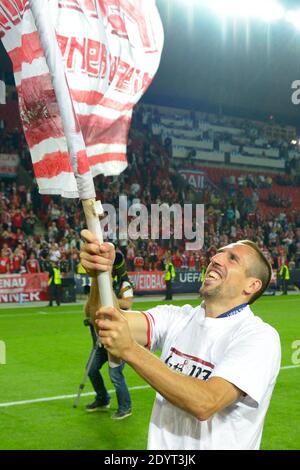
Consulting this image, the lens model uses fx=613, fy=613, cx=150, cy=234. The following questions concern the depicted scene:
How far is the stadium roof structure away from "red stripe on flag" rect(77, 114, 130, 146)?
1599 cm

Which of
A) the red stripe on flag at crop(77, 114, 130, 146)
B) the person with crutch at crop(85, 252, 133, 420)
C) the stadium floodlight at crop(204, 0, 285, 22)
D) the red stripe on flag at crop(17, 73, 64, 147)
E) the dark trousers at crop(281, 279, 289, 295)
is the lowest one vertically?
the dark trousers at crop(281, 279, 289, 295)

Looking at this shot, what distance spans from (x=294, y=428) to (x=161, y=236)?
19809mm

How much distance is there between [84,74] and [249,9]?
2108cm

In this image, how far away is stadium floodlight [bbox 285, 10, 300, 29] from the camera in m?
28.1

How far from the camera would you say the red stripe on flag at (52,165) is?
10.4 feet

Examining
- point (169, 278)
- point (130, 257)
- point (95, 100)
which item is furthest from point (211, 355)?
point (130, 257)

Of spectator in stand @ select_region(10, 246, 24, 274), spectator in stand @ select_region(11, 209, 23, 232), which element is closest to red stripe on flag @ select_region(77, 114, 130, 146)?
spectator in stand @ select_region(10, 246, 24, 274)

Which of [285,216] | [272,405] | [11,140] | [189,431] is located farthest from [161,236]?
[189,431]

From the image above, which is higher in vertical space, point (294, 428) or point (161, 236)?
point (161, 236)

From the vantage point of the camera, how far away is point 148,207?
28.0 m

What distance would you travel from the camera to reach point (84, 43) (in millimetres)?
7160

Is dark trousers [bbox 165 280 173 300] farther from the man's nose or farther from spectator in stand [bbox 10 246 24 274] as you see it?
the man's nose

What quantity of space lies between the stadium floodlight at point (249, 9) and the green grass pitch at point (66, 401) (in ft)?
54.9

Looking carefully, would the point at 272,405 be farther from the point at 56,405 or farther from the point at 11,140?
the point at 11,140
